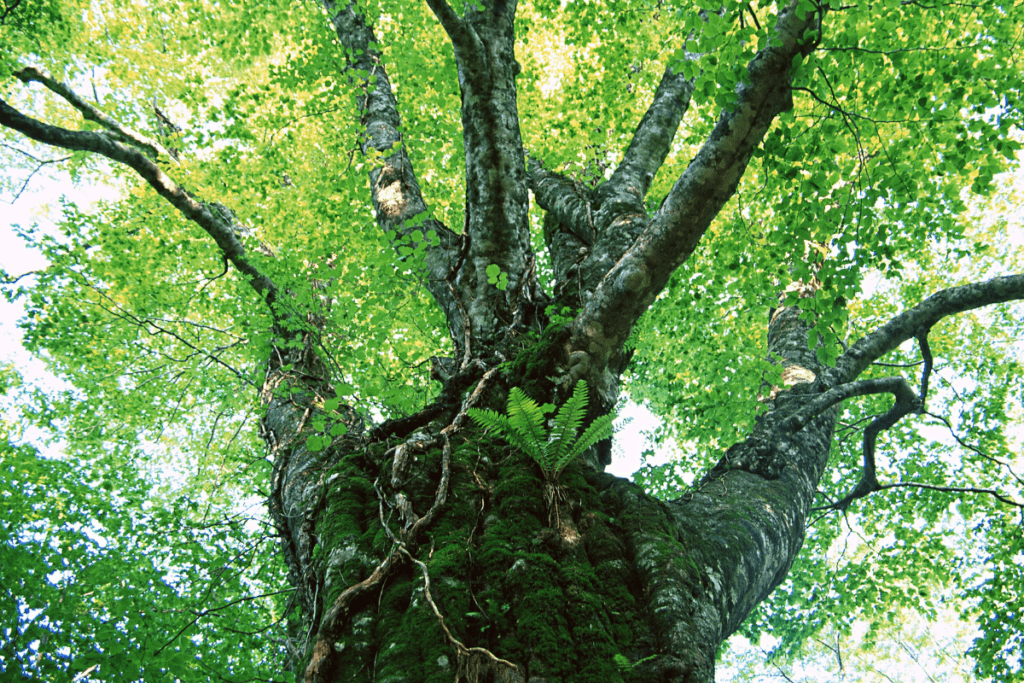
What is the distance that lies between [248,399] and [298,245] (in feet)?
8.69

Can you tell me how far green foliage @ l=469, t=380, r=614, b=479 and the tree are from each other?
0.05 metres

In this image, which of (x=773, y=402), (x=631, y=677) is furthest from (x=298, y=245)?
(x=631, y=677)

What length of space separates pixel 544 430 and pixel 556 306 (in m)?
1.67

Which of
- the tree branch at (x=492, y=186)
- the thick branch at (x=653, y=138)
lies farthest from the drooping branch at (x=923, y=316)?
the tree branch at (x=492, y=186)

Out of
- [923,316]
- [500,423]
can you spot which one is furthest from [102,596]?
[923,316]

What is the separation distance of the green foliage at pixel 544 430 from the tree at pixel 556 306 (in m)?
0.05

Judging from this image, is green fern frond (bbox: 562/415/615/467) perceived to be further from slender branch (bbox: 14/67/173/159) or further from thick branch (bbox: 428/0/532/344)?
slender branch (bbox: 14/67/173/159)

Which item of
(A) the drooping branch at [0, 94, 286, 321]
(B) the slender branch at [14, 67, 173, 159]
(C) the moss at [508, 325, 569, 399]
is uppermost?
(B) the slender branch at [14, 67, 173, 159]

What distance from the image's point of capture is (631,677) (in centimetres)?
226

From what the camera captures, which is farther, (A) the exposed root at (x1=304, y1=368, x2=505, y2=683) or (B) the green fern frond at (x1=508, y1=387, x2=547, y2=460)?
(B) the green fern frond at (x1=508, y1=387, x2=547, y2=460)

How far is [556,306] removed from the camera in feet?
15.3

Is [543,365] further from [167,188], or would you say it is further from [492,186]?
[167,188]

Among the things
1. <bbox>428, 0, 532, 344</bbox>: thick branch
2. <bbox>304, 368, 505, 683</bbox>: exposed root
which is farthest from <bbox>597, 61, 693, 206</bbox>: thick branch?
<bbox>304, 368, 505, 683</bbox>: exposed root

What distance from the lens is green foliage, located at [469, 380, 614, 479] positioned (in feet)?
9.83
